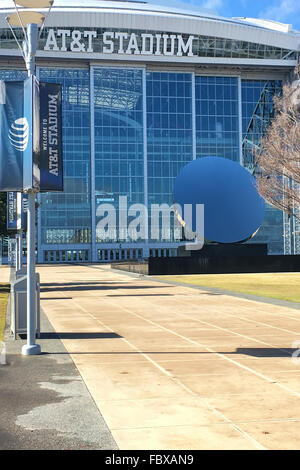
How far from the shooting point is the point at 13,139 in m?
10.8

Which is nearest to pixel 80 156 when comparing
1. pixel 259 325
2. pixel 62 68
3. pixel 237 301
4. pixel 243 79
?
pixel 62 68

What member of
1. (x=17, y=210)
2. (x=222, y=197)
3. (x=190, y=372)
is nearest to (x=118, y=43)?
(x=222, y=197)

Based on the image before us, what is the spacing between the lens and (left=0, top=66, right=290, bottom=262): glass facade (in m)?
87.2

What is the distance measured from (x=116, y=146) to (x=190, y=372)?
80179 mm

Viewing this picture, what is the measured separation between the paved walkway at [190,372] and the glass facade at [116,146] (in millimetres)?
69888

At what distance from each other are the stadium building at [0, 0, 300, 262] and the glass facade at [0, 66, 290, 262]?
0.48ft

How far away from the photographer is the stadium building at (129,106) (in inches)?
3410

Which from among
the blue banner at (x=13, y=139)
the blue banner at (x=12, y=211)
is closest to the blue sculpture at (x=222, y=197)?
the blue banner at (x=12, y=211)

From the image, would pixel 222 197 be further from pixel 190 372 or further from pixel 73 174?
pixel 73 174

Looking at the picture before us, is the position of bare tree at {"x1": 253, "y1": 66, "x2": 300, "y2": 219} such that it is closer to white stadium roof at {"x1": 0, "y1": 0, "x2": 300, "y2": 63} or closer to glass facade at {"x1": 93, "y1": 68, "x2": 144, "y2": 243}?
glass facade at {"x1": 93, "y1": 68, "x2": 144, "y2": 243}

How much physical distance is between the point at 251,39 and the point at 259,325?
274ft

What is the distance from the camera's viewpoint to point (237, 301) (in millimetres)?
21016

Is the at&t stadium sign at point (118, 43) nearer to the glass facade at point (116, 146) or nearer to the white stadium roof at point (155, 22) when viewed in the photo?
the white stadium roof at point (155, 22)
